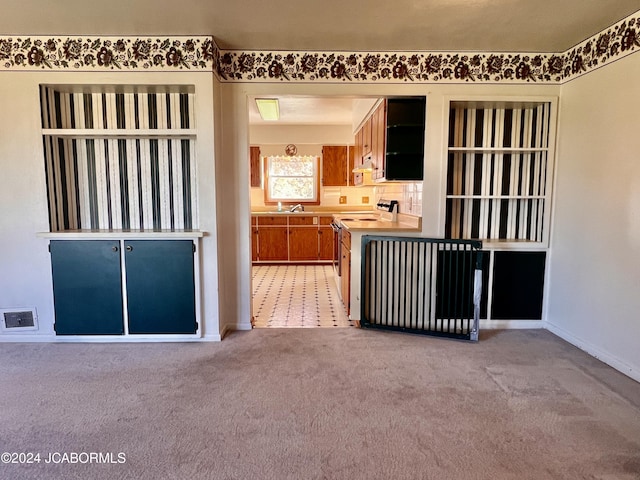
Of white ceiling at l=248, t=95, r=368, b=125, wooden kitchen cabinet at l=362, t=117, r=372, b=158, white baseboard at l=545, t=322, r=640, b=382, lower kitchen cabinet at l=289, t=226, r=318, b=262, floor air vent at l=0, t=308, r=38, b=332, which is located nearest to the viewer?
white baseboard at l=545, t=322, r=640, b=382

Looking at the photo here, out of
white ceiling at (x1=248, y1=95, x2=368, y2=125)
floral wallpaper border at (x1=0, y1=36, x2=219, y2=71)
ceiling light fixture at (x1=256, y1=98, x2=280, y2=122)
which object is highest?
white ceiling at (x1=248, y1=95, x2=368, y2=125)

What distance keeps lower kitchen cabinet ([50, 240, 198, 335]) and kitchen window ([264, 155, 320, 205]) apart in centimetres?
426

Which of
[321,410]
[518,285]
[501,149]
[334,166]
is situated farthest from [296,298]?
[334,166]

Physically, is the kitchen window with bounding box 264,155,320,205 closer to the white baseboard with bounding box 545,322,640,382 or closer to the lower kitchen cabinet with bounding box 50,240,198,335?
the lower kitchen cabinet with bounding box 50,240,198,335

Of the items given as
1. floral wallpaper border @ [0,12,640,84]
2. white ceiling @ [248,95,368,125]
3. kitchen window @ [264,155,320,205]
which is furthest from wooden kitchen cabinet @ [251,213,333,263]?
floral wallpaper border @ [0,12,640,84]

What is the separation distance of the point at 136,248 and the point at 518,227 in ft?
11.6

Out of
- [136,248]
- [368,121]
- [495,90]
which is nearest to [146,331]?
[136,248]

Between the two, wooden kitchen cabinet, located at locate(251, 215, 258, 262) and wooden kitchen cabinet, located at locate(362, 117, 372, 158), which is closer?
wooden kitchen cabinet, located at locate(362, 117, 372, 158)

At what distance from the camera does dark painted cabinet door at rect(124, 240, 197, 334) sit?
3260 mm

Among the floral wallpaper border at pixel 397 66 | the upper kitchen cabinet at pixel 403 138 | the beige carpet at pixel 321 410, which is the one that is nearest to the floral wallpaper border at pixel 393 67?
the floral wallpaper border at pixel 397 66

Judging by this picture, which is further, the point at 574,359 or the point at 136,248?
the point at 136,248

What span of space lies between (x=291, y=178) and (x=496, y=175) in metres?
4.34

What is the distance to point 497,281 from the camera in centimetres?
367

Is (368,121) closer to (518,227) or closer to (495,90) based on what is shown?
(495,90)
